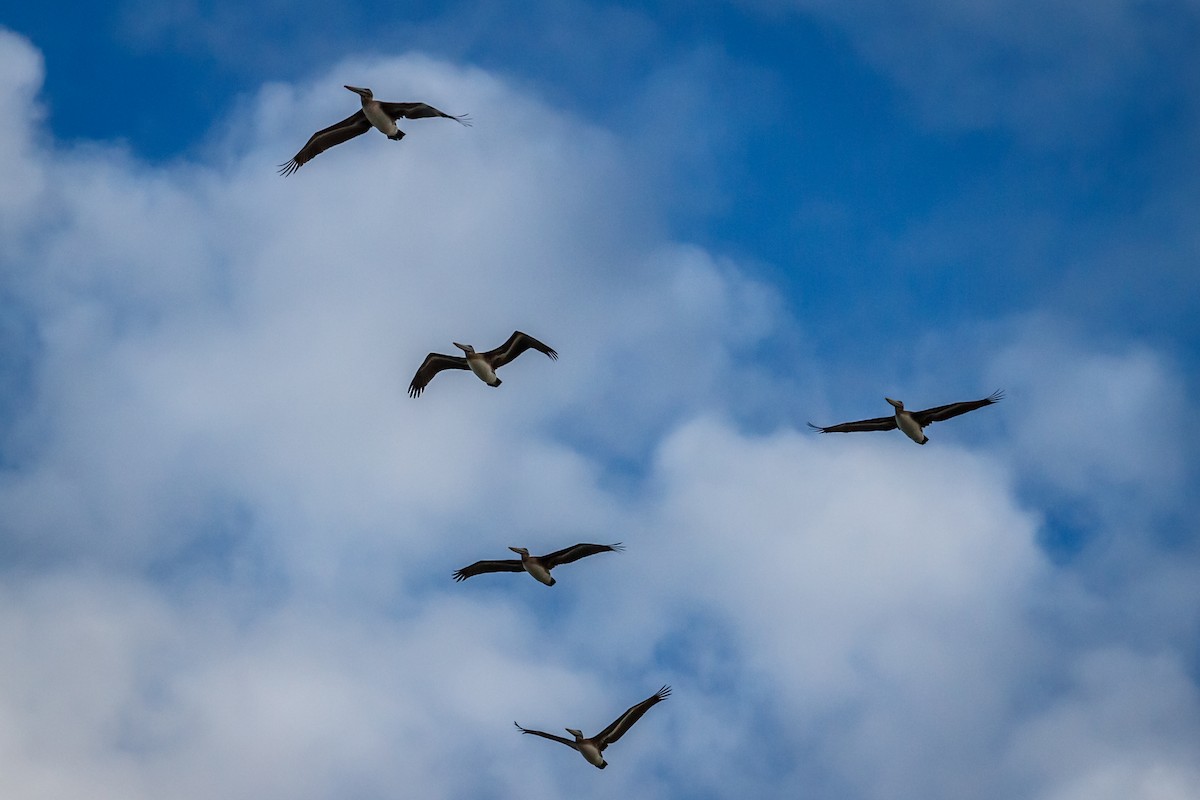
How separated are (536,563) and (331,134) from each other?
46.4ft

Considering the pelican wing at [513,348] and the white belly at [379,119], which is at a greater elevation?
→ the white belly at [379,119]

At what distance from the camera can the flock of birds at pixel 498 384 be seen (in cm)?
4459

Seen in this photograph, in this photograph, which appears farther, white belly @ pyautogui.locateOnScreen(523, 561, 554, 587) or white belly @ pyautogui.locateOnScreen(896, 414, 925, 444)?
white belly @ pyautogui.locateOnScreen(896, 414, 925, 444)

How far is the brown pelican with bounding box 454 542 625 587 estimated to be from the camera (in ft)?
148

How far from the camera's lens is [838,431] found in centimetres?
4909

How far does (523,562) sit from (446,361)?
268 inches

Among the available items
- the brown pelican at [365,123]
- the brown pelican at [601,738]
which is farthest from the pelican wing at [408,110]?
the brown pelican at [601,738]

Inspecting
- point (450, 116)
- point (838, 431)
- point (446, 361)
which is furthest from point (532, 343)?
point (838, 431)

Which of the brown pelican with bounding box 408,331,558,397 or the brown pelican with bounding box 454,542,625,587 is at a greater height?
the brown pelican with bounding box 408,331,558,397

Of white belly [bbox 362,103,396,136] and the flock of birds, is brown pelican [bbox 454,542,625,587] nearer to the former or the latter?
the flock of birds

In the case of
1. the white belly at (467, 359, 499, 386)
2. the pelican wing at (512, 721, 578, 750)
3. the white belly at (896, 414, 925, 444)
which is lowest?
the pelican wing at (512, 721, 578, 750)

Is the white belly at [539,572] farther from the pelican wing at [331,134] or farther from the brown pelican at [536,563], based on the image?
the pelican wing at [331,134]

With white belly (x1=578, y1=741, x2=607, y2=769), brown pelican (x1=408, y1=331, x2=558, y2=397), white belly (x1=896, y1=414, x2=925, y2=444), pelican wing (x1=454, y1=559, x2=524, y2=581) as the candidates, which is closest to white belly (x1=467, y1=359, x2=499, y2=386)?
brown pelican (x1=408, y1=331, x2=558, y2=397)

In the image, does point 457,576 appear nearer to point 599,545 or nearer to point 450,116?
point 599,545
